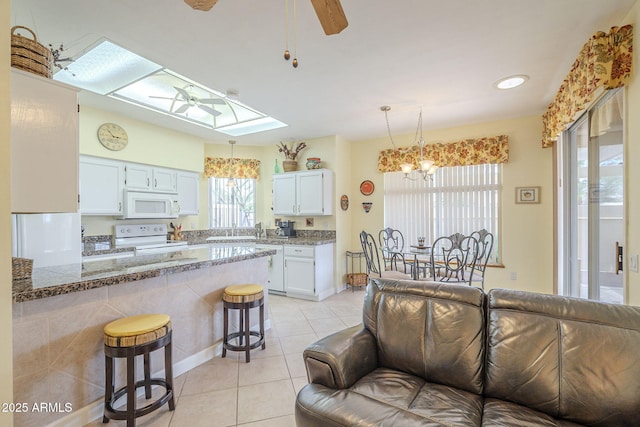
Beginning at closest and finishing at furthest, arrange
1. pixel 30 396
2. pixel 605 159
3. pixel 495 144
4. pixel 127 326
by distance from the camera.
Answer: pixel 30 396, pixel 127 326, pixel 605 159, pixel 495 144

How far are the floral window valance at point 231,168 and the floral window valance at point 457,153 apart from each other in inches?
98.9

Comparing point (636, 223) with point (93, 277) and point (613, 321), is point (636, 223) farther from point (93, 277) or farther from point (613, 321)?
point (93, 277)

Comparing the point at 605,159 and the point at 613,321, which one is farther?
the point at 605,159

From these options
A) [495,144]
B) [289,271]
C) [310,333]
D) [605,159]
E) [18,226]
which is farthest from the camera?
[289,271]

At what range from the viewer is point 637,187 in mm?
1849

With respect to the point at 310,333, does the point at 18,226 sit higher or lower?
higher

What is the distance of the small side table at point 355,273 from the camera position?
5102mm

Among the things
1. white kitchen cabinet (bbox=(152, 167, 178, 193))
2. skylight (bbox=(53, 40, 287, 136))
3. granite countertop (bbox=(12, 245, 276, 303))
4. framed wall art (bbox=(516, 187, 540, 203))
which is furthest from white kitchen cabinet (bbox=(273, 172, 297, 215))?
framed wall art (bbox=(516, 187, 540, 203))

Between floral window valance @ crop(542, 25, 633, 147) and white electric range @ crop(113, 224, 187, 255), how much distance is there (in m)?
5.08

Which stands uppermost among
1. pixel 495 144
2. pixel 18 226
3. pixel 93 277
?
pixel 495 144

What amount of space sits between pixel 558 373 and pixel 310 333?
238 cm

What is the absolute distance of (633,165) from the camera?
74.9 inches

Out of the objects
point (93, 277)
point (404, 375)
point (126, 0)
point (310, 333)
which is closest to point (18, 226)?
point (93, 277)

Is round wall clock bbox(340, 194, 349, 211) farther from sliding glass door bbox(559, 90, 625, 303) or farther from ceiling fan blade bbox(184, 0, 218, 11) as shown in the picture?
ceiling fan blade bbox(184, 0, 218, 11)
